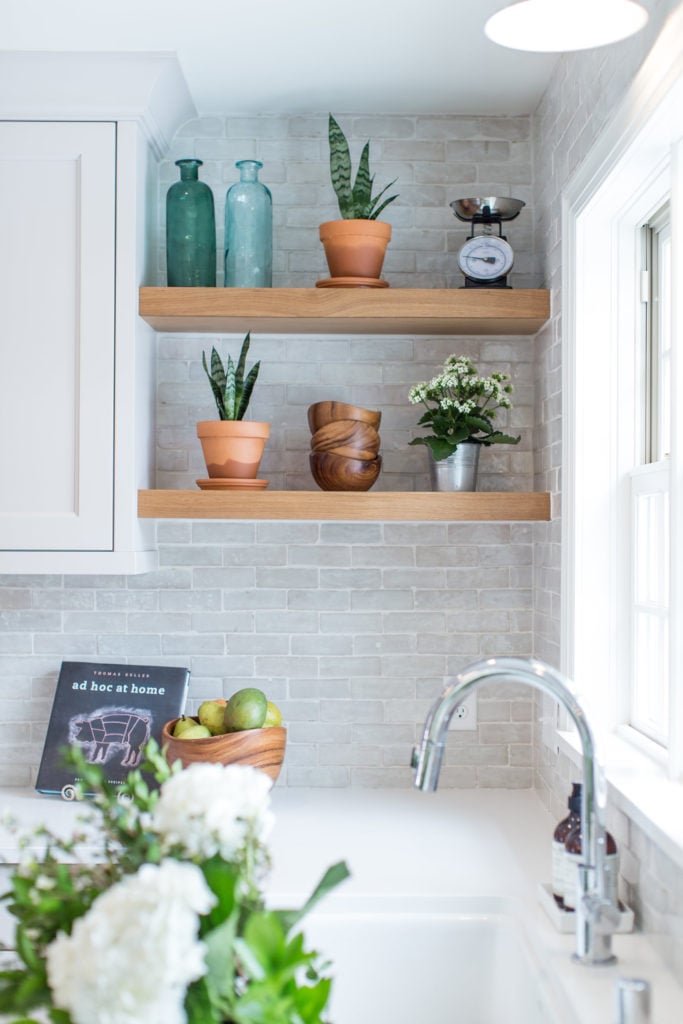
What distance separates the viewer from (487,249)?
236cm

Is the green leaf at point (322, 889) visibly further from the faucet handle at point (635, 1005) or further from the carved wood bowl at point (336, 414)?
the carved wood bowl at point (336, 414)

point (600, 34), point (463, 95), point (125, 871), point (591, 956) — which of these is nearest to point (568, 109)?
point (463, 95)

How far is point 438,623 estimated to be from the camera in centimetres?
254

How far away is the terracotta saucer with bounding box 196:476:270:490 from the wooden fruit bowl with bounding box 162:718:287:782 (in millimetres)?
524

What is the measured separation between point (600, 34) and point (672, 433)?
1.90 feet

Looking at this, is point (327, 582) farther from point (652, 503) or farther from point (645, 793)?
point (645, 793)

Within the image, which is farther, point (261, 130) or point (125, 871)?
point (261, 130)

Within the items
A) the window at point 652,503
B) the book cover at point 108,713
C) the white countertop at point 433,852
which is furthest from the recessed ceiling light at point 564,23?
the book cover at point 108,713

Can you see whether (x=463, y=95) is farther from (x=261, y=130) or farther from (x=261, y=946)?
(x=261, y=946)

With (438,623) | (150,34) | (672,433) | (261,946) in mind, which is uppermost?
(150,34)

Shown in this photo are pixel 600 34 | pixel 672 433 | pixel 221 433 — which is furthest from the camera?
pixel 221 433

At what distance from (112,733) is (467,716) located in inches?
32.9

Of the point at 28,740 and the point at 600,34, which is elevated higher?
the point at 600,34

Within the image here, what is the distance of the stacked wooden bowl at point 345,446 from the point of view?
2.30 metres
